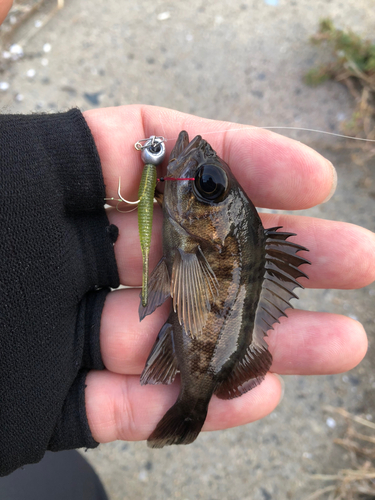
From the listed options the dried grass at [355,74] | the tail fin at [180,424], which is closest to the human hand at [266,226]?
the tail fin at [180,424]

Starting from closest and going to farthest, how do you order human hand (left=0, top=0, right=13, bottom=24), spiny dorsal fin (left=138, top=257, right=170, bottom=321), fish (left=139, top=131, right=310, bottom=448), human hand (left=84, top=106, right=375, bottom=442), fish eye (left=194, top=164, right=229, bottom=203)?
human hand (left=0, top=0, right=13, bottom=24), fish eye (left=194, top=164, right=229, bottom=203), fish (left=139, top=131, right=310, bottom=448), spiny dorsal fin (left=138, top=257, right=170, bottom=321), human hand (left=84, top=106, right=375, bottom=442)

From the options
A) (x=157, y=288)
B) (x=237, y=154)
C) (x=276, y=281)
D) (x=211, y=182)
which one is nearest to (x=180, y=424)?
(x=157, y=288)

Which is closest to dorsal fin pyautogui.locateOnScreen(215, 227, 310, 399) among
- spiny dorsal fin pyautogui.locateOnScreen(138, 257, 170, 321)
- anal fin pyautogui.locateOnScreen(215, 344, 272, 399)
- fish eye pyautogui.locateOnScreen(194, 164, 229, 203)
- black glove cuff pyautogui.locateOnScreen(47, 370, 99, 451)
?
anal fin pyautogui.locateOnScreen(215, 344, 272, 399)

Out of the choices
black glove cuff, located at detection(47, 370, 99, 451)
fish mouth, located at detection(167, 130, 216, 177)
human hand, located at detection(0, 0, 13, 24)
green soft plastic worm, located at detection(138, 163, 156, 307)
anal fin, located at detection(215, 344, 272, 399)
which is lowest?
black glove cuff, located at detection(47, 370, 99, 451)

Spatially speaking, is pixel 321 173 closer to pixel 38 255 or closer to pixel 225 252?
pixel 225 252

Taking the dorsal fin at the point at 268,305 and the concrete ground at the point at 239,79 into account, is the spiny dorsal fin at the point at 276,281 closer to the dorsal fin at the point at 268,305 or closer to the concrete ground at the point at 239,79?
the dorsal fin at the point at 268,305

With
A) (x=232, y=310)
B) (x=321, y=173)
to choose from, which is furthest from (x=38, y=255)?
(x=321, y=173)

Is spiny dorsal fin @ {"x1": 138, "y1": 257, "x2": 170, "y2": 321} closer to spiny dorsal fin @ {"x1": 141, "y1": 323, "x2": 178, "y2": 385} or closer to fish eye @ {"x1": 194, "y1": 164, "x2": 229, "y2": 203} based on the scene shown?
spiny dorsal fin @ {"x1": 141, "y1": 323, "x2": 178, "y2": 385}
